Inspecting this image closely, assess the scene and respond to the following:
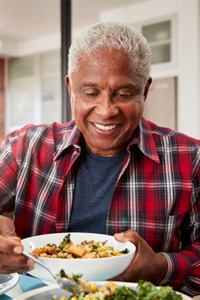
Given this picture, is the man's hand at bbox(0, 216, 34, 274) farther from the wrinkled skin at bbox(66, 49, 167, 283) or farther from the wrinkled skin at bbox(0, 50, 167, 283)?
the wrinkled skin at bbox(66, 49, 167, 283)

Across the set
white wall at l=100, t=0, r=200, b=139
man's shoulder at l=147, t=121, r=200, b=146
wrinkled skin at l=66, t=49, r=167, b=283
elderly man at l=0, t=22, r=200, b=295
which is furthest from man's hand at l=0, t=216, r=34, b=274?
white wall at l=100, t=0, r=200, b=139

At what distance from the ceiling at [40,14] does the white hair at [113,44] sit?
3.87 m

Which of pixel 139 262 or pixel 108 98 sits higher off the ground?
pixel 108 98

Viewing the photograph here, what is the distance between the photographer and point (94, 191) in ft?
4.66

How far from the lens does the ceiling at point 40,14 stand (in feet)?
17.0

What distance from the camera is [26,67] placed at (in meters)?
7.23

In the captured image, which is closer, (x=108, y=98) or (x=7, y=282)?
(x=7, y=282)

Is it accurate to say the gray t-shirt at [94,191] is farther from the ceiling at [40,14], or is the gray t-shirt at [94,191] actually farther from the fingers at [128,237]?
the ceiling at [40,14]

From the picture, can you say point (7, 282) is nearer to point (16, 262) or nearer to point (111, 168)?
point (16, 262)

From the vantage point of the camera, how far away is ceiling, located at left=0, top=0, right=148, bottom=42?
518 cm

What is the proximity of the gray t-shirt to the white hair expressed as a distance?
0.96ft

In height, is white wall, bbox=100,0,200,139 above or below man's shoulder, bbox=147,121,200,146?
above

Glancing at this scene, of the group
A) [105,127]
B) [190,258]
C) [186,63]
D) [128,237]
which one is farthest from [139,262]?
[186,63]

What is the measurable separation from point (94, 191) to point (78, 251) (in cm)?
43
